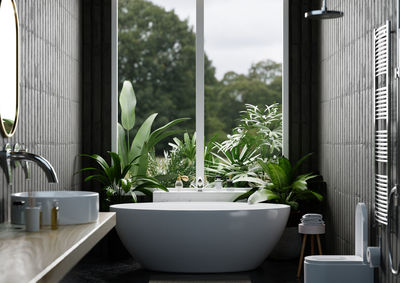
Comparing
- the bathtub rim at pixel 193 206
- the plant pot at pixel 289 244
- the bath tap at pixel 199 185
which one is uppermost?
the bath tap at pixel 199 185

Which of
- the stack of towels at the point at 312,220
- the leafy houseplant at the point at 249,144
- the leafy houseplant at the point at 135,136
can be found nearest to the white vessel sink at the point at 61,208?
the stack of towels at the point at 312,220

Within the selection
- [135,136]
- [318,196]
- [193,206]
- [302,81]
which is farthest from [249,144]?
[135,136]

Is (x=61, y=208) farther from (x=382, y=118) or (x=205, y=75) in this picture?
(x=205, y=75)

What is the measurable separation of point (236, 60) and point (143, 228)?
2.44 metres

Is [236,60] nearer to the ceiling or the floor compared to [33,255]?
nearer to the ceiling

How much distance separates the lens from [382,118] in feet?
13.2

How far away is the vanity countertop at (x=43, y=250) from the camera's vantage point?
1877mm

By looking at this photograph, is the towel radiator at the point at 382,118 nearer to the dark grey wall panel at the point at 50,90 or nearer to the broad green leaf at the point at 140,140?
the dark grey wall panel at the point at 50,90

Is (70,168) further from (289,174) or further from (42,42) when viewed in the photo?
(289,174)

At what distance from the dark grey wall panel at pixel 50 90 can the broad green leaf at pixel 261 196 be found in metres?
1.78

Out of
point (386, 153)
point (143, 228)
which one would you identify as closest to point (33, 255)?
point (386, 153)

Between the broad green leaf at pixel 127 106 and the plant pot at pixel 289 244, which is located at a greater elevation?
the broad green leaf at pixel 127 106

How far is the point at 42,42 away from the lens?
461 cm

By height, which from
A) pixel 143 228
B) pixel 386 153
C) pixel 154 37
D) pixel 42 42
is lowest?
pixel 143 228
